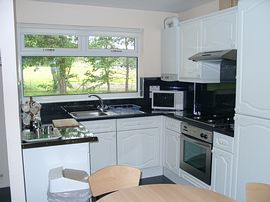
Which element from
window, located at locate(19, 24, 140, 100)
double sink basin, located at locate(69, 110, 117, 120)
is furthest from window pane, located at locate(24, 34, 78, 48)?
Answer: double sink basin, located at locate(69, 110, 117, 120)

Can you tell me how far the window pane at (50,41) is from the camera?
345 cm

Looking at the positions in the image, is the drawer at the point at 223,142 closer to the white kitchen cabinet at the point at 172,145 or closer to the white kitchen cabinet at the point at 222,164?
the white kitchen cabinet at the point at 222,164

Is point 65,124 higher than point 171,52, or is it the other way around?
point 171,52

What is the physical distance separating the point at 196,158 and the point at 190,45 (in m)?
1.39

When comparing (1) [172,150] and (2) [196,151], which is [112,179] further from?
(1) [172,150]

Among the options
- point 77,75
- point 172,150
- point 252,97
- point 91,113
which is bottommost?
point 172,150

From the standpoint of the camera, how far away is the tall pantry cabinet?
2.03 metres

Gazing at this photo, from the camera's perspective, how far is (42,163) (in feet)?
7.18

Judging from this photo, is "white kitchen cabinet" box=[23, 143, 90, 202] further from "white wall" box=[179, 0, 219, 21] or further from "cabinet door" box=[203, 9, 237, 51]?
"white wall" box=[179, 0, 219, 21]

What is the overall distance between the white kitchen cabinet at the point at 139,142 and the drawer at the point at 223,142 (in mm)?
1088

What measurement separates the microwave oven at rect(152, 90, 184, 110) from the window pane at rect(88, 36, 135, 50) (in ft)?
2.69

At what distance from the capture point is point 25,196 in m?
2.16

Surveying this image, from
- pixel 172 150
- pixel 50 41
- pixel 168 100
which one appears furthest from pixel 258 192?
pixel 50 41

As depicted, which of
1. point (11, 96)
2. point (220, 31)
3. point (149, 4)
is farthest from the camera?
point (149, 4)
